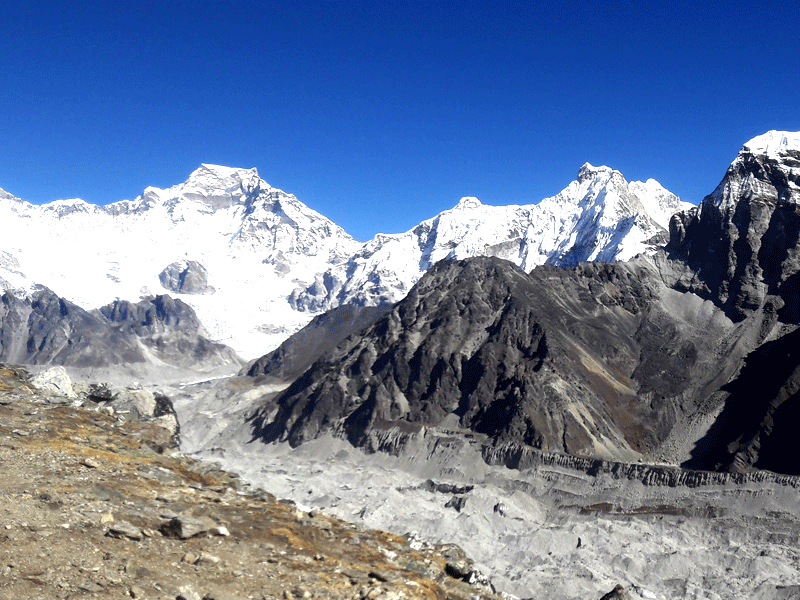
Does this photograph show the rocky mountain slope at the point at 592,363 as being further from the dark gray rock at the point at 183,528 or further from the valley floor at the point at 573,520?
the dark gray rock at the point at 183,528

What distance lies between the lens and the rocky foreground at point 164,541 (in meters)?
15.3

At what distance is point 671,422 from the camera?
13638 centimetres

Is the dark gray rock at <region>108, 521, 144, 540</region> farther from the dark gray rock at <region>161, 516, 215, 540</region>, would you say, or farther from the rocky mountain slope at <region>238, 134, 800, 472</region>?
the rocky mountain slope at <region>238, 134, 800, 472</region>

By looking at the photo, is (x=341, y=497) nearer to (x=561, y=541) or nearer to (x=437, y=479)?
(x=437, y=479)

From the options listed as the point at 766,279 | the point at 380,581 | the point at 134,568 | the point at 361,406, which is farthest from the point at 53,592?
the point at 766,279

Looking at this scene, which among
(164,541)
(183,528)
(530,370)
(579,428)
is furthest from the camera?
(530,370)

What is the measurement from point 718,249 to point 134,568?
208791 millimetres

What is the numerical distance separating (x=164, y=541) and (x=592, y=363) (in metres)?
149

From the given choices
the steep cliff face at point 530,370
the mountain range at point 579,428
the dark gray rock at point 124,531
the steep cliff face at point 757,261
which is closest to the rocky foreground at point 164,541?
the dark gray rock at point 124,531

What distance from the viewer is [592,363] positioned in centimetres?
15700

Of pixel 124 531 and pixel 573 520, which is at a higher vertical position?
pixel 124 531

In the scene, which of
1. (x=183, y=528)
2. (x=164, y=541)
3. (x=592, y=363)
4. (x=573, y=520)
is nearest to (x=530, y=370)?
(x=592, y=363)

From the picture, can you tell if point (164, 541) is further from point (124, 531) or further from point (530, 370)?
point (530, 370)

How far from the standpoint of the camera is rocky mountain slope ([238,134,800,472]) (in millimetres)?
130375
